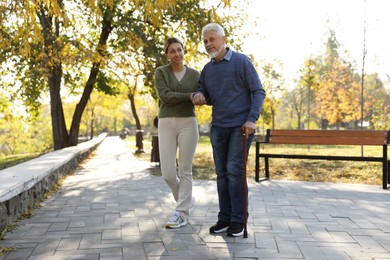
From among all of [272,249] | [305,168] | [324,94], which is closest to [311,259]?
[272,249]

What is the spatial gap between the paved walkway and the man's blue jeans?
0.32m

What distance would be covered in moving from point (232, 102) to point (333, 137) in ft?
13.8

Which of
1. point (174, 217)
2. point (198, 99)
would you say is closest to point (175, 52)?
point (198, 99)

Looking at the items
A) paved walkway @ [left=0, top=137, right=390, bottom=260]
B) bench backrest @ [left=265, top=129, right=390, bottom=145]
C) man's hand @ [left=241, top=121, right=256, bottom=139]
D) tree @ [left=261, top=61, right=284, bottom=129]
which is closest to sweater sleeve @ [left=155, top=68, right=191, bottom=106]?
man's hand @ [left=241, top=121, right=256, bottom=139]

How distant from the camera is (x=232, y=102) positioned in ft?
13.6

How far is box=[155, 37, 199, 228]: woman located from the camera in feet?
14.5

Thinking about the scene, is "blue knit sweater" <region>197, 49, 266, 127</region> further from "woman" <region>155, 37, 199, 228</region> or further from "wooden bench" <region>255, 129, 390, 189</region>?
"wooden bench" <region>255, 129, 390, 189</region>

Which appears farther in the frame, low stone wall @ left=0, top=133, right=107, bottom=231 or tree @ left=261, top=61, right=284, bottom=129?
tree @ left=261, top=61, right=284, bottom=129

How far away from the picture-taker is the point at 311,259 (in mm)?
3467

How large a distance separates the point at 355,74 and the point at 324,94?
19.8 metres

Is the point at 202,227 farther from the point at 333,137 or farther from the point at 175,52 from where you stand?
the point at 333,137

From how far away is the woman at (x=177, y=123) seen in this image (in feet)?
14.5

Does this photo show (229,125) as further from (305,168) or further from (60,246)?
(305,168)

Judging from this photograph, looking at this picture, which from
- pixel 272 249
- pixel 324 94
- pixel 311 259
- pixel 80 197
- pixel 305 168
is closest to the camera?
pixel 311 259
